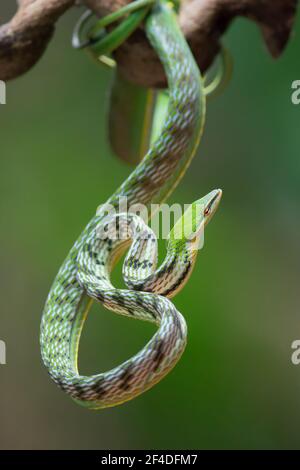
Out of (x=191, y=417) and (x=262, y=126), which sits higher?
(x=262, y=126)

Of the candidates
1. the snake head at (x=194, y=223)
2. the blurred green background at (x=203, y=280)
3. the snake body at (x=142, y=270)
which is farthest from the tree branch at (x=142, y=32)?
the blurred green background at (x=203, y=280)

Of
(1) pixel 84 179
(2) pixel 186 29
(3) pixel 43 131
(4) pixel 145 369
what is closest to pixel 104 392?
(4) pixel 145 369

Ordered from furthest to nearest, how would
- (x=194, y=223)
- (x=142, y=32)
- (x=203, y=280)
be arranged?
(x=203, y=280) → (x=142, y=32) → (x=194, y=223)

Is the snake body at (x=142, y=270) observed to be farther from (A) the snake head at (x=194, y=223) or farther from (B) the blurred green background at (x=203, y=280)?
(B) the blurred green background at (x=203, y=280)

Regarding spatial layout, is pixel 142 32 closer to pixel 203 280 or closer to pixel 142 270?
pixel 142 270

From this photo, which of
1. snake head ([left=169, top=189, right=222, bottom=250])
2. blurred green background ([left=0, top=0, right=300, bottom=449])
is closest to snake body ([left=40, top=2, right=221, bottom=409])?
snake head ([left=169, top=189, right=222, bottom=250])

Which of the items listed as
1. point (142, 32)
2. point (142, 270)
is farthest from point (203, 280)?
point (142, 270)
